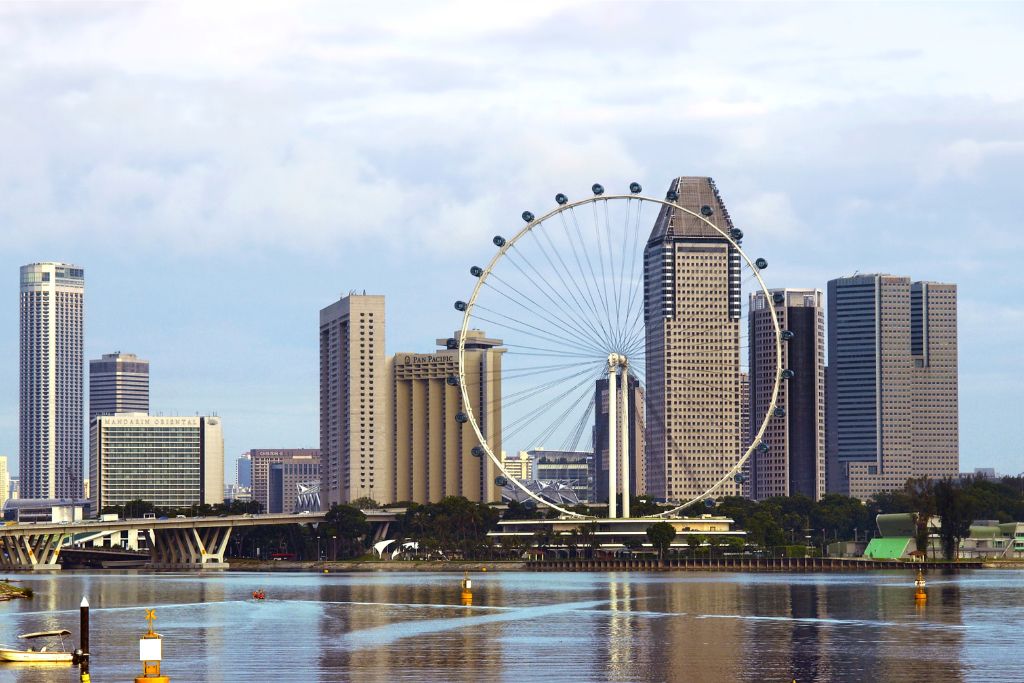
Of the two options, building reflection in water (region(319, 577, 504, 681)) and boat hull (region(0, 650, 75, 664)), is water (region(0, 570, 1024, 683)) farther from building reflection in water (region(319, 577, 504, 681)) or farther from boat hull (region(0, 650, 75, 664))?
boat hull (region(0, 650, 75, 664))

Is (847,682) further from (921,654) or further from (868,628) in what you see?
(868,628)

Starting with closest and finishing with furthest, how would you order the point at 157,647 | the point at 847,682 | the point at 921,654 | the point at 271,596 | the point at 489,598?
the point at 157,647 → the point at 847,682 → the point at 921,654 → the point at 489,598 → the point at 271,596

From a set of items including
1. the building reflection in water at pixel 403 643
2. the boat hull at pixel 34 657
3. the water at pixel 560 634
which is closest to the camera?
the building reflection in water at pixel 403 643

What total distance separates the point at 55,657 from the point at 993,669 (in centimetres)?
4224

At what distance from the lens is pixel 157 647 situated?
202 ft

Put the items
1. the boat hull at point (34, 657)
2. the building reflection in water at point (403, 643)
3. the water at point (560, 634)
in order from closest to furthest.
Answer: the building reflection in water at point (403, 643) < the water at point (560, 634) < the boat hull at point (34, 657)

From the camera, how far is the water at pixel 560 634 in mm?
79188

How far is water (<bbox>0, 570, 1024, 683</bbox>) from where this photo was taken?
79188 millimetres

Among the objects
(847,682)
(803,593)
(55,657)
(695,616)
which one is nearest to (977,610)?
(695,616)

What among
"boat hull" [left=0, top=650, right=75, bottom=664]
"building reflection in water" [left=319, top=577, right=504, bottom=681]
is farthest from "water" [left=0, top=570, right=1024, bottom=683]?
"boat hull" [left=0, top=650, right=75, bottom=664]

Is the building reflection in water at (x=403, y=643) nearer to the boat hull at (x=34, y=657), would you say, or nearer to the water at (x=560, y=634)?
the water at (x=560, y=634)

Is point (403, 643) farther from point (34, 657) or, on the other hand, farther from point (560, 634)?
point (34, 657)

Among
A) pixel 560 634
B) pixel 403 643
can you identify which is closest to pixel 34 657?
pixel 403 643

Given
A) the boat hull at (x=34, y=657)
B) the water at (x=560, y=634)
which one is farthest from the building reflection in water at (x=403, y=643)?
the boat hull at (x=34, y=657)
